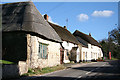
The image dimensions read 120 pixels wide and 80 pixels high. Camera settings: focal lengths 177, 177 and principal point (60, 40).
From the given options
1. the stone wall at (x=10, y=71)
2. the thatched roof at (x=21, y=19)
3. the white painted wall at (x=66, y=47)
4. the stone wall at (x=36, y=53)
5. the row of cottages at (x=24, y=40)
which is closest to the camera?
the stone wall at (x=10, y=71)

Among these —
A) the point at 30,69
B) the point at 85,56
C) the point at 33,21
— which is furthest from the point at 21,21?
the point at 85,56

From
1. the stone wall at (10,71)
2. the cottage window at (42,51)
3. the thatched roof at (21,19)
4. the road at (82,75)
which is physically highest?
the thatched roof at (21,19)

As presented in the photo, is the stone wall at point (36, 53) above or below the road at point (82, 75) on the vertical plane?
above

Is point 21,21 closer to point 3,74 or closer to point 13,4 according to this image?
point 13,4

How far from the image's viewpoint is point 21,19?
17.6 m

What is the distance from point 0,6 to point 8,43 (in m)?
7.96

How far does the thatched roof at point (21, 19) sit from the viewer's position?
16.5m

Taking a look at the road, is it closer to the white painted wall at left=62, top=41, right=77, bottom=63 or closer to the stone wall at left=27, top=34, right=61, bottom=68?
the stone wall at left=27, top=34, right=61, bottom=68

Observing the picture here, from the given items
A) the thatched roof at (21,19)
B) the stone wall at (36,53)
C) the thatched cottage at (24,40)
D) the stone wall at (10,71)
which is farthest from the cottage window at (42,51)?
the stone wall at (10,71)

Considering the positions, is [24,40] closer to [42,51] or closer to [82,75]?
[42,51]

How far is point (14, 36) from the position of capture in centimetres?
1633

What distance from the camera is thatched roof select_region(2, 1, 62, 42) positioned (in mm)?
16453

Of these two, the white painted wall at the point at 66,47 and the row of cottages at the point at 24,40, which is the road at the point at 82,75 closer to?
the row of cottages at the point at 24,40

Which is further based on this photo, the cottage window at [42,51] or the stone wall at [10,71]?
the cottage window at [42,51]
